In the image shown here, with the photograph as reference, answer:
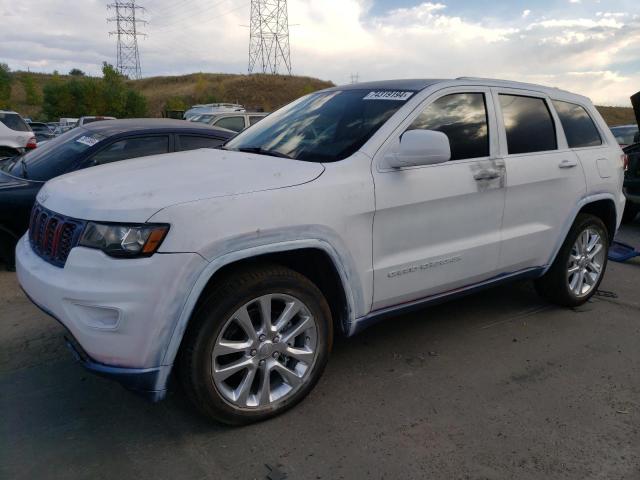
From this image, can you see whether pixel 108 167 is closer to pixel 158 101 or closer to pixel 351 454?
pixel 351 454

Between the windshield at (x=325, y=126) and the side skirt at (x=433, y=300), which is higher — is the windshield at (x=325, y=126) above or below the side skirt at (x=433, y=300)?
Result: above

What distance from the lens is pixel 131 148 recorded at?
5.49m

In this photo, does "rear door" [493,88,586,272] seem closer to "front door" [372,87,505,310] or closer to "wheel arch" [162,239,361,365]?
"front door" [372,87,505,310]

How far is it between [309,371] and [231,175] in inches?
45.2

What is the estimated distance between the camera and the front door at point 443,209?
120 inches

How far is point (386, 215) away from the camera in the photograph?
3.01m

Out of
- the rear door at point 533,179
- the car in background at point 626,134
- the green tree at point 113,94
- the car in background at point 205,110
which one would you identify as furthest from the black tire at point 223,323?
the green tree at point 113,94

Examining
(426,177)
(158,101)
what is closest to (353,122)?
(426,177)

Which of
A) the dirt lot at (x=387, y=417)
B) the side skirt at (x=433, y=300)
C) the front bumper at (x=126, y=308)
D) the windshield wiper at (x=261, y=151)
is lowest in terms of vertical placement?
the dirt lot at (x=387, y=417)

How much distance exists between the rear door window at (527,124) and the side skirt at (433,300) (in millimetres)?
899

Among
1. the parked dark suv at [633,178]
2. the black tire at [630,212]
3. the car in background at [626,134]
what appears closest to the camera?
the parked dark suv at [633,178]

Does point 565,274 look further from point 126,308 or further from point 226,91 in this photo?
point 226,91

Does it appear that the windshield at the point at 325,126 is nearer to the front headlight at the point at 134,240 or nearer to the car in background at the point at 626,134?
the front headlight at the point at 134,240

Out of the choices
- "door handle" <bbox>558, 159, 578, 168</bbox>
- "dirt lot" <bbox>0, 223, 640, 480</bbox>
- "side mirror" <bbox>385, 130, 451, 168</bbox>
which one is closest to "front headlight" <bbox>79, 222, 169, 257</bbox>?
"dirt lot" <bbox>0, 223, 640, 480</bbox>
